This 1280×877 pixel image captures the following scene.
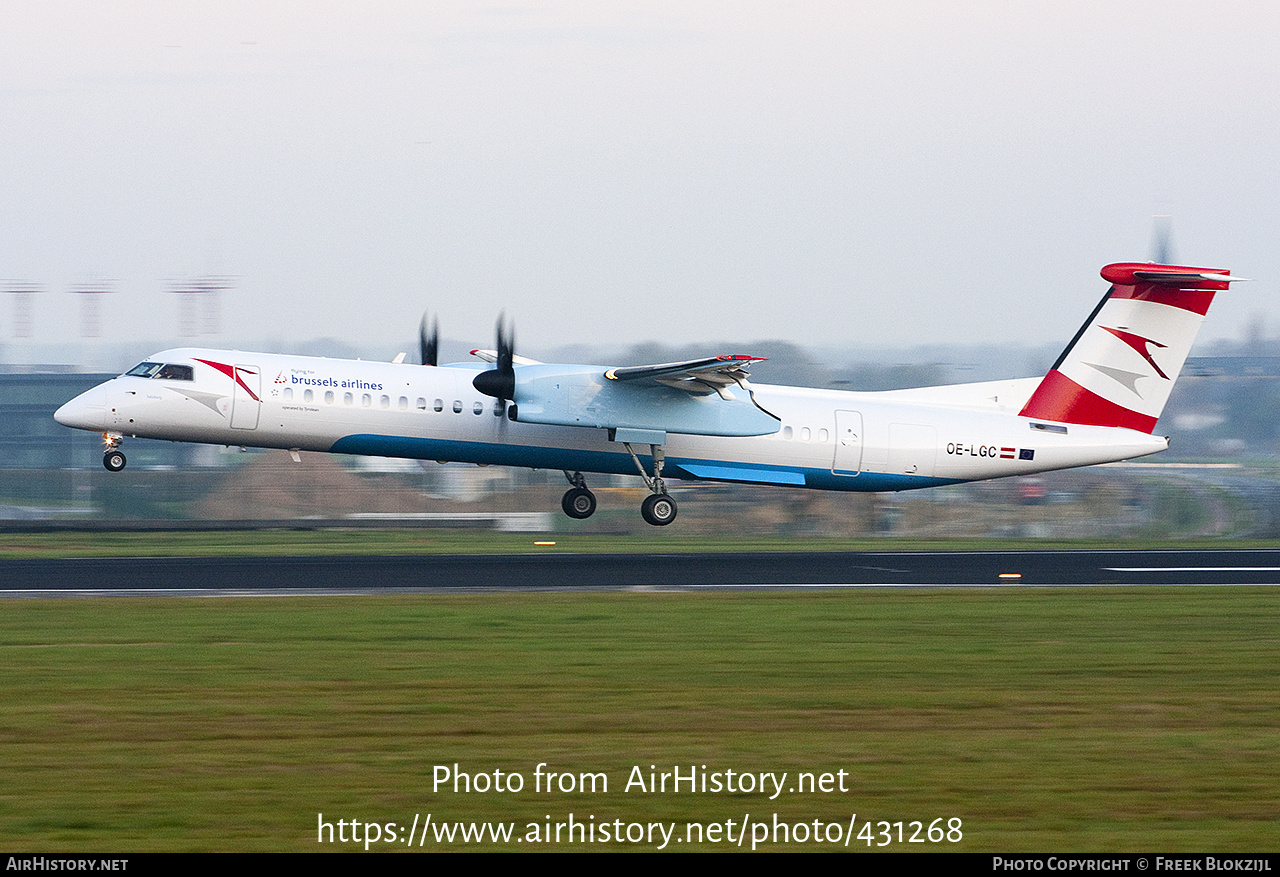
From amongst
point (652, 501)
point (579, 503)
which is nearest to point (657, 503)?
point (652, 501)

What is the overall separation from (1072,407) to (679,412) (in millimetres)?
8670

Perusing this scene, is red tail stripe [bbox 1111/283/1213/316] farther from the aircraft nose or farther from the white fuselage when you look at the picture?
the aircraft nose

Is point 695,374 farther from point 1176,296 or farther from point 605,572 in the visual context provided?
point 1176,296

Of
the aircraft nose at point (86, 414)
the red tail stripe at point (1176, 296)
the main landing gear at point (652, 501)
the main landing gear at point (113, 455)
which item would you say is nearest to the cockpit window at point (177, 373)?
the aircraft nose at point (86, 414)

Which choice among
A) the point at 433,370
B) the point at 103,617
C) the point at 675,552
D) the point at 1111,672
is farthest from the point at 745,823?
the point at 675,552

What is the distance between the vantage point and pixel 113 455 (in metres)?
23.6

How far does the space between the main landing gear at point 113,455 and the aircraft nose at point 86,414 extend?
14.7 inches

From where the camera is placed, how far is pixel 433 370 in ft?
81.8

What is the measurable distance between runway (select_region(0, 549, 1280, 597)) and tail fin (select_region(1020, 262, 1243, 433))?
3.18 m

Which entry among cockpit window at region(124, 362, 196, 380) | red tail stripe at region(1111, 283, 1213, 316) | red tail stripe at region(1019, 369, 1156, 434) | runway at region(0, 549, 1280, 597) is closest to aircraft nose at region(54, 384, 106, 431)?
cockpit window at region(124, 362, 196, 380)

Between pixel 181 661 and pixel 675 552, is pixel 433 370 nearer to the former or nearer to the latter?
pixel 675 552

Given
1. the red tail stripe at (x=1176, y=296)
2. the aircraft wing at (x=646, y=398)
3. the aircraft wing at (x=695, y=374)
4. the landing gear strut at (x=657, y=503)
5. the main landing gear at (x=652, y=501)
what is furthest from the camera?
the red tail stripe at (x=1176, y=296)

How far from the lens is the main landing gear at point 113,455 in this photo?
23.5 metres

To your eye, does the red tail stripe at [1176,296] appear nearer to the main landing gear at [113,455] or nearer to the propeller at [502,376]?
the propeller at [502,376]
